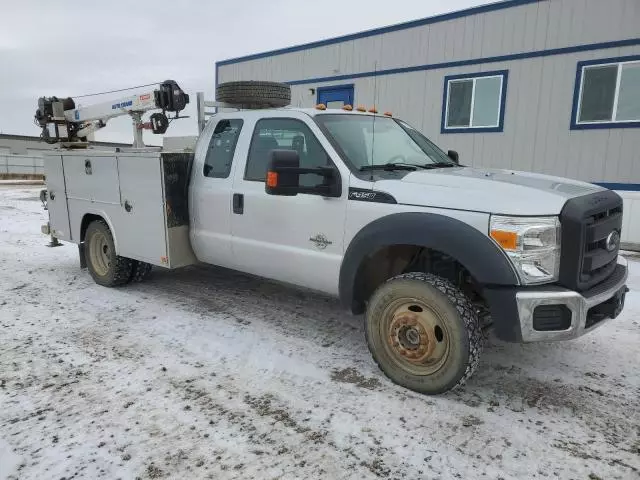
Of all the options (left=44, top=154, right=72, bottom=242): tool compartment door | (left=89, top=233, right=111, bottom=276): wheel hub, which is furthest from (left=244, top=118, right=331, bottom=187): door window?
(left=44, top=154, right=72, bottom=242): tool compartment door

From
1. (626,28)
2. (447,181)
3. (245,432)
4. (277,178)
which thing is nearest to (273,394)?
(245,432)

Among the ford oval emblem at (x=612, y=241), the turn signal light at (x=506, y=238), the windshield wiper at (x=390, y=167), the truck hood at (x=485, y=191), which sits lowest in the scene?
the ford oval emblem at (x=612, y=241)

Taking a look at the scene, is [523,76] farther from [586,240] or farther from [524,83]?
[586,240]

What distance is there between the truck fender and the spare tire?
8.87 feet

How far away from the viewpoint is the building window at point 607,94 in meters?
8.63

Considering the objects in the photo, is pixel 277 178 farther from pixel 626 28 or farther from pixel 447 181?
pixel 626 28

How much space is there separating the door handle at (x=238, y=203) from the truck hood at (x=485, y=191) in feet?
4.73

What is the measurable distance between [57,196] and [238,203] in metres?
3.19

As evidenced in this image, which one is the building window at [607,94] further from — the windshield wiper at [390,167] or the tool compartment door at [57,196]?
the tool compartment door at [57,196]

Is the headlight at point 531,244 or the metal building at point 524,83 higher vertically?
the metal building at point 524,83

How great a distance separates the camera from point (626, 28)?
27.9ft

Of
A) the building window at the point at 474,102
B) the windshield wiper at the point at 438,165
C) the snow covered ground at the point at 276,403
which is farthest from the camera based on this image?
the building window at the point at 474,102

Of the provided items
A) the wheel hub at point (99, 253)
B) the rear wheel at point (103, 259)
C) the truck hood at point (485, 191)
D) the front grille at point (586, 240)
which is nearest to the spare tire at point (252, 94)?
the rear wheel at point (103, 259)

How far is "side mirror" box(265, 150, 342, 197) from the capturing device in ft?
11.0
